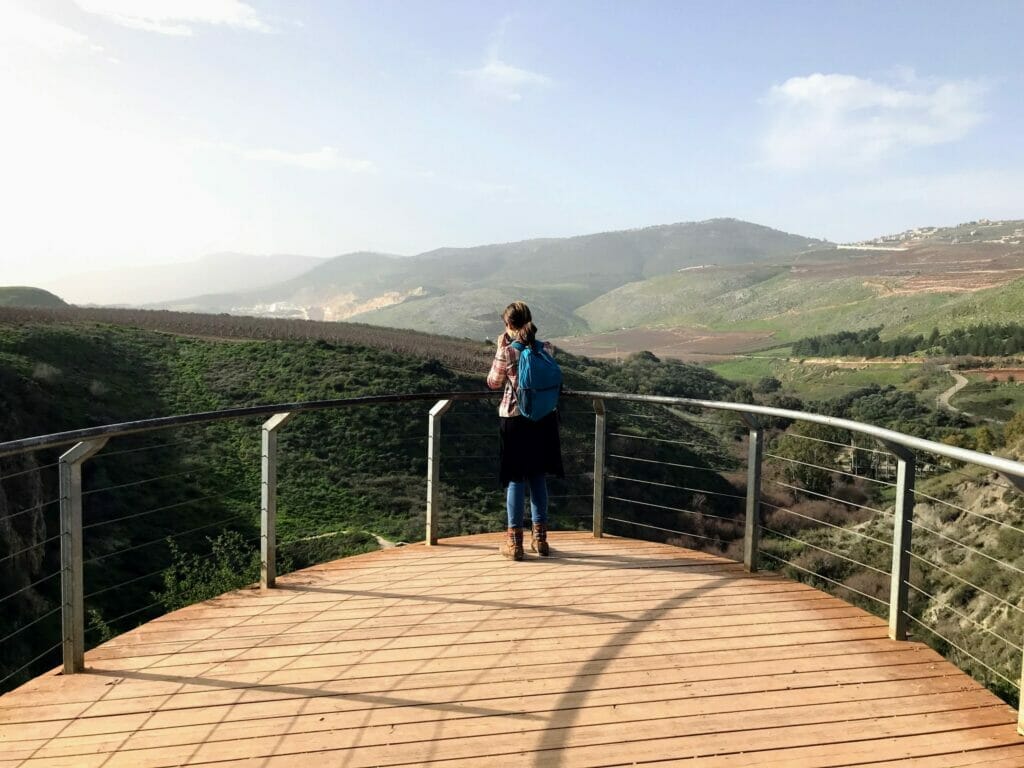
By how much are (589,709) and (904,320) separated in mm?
92407

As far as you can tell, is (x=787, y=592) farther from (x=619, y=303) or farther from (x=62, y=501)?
(x=619, y=303)

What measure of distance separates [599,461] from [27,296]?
270 feet

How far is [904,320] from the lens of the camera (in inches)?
3310

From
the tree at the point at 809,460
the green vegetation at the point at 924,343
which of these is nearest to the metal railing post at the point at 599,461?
the tree at the point at 809,460

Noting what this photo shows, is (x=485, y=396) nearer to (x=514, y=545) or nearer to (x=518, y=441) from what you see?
(x=518, y=441)

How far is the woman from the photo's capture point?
439 centimetres

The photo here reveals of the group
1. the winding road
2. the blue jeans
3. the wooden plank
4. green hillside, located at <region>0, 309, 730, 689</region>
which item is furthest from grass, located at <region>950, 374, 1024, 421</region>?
the wooden plank

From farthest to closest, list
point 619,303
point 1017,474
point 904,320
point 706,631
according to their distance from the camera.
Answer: point 619,303 < point 904,320 < point 706,631 < point 1017,474

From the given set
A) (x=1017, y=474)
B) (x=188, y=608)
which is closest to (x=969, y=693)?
(x=1017, y=474)

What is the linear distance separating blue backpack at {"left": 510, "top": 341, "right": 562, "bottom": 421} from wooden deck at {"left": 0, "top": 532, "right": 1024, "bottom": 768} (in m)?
1.00

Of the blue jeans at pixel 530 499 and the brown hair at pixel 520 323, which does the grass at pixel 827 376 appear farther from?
the brown hair at pixel 520 323

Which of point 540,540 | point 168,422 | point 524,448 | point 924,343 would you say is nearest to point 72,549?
point 168,422

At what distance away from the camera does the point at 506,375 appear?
14.6ft

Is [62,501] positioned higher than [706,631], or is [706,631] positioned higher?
[62,501]
